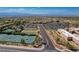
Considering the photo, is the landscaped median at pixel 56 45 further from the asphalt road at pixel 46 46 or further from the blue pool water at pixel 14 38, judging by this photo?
the blue pool water at pixel 14 38

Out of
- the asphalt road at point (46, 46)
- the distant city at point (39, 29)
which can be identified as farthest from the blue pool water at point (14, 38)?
the asphalt road at point (46, 46)

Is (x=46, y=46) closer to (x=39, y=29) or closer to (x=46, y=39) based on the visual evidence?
(x=46, y=39)

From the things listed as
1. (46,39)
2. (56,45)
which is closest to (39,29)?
(46,39)

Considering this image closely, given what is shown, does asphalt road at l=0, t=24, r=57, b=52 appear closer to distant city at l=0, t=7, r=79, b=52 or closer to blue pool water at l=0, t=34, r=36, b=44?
distant city at l=0, t=7, r=79, b=52

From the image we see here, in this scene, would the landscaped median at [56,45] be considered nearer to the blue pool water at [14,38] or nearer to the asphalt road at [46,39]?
the asphalt road at [46,39]

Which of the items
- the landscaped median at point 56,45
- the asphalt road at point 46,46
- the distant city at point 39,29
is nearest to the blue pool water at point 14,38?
the distant city at point 39,29

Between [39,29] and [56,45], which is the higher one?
[39,29]

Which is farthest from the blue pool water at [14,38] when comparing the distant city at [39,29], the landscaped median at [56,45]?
the landscaped median at [56,45]

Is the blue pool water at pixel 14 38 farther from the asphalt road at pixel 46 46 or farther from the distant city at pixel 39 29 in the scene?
the asphalt road at pixel 46 46

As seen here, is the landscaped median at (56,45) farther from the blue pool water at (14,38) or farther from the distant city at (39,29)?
the blue pool water at (14,38)

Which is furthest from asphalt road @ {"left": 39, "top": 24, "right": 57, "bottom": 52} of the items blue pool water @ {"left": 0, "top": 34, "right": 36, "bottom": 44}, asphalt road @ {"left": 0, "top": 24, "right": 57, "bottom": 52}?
blue pool water @ {"left": 0, "top": 34, "right": 36, "bottom": 44}
